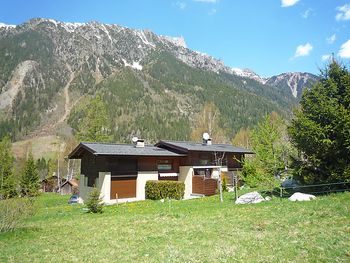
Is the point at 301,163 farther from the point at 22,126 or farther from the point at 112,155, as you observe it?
the point at 22,126

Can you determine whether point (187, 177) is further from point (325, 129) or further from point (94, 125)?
point (94, 125)

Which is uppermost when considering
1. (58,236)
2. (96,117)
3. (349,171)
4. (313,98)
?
(96,117)

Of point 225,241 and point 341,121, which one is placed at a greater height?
point 341,121

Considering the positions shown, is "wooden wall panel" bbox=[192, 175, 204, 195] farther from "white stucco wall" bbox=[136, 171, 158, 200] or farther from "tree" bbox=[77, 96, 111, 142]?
"tree" bbox=[77, 96, 111, 142]

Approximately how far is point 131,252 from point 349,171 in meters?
15.3

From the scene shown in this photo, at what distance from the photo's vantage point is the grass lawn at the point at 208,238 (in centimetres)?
944

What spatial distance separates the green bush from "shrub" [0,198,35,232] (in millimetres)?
18008

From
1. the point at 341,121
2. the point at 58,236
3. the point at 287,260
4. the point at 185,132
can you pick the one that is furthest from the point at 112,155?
the point at 185,132

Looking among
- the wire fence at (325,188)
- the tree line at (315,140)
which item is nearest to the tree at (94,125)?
the tree line at (315,140)

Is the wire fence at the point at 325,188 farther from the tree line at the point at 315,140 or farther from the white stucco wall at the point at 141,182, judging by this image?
the white stucco wall at the point at 141,182

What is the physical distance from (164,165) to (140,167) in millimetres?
3485

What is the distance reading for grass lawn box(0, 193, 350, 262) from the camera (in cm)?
944

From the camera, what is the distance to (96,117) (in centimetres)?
5434

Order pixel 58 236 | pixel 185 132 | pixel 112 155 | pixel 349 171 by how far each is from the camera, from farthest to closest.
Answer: pixel 185 132 → pixel 112 155 → pixel 349 171 → pixel 58 236
